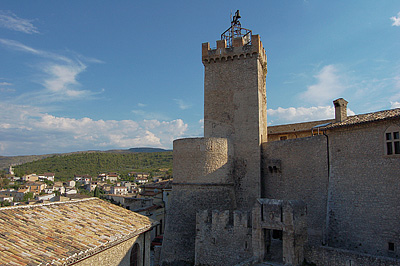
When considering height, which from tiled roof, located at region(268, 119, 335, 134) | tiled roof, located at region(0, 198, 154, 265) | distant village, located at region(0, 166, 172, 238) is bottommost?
distant village, located at region(0, 166, 172, 238)

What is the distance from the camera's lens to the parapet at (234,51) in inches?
718

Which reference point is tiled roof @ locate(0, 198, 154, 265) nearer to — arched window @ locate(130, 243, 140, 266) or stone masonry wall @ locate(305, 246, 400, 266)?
arched window @ locate(130, 243, 140, 266)

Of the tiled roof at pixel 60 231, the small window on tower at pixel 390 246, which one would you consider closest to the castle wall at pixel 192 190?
the tiled roof at pixel 60 231

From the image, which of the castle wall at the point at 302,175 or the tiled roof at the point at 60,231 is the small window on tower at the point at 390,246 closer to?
the castle wall at the point at 302,175

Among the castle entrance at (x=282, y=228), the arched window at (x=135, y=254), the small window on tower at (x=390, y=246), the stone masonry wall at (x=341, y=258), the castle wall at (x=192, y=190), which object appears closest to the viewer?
the stone masonry wall at (x=341, y=258)

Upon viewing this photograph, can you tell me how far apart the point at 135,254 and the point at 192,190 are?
5.12 metres

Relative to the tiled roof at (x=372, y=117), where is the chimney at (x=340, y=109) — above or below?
above

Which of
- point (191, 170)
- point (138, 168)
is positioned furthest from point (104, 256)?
point (138, 168)

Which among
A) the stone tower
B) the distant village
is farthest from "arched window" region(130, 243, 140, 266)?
the stone tower

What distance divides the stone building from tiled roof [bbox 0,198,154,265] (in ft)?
12.2

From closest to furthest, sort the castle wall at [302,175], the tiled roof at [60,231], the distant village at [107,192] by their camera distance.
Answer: the tiled roof at [60,231] → the castle wall at [302,175] → the distant village at [107,192]

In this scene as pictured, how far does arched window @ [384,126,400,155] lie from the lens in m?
11.3

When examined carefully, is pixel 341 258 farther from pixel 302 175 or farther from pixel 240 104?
pixel 240 104

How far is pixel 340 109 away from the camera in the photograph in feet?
46.8
